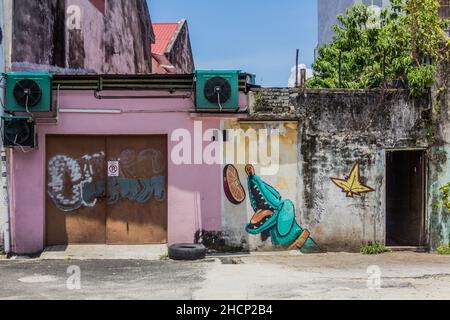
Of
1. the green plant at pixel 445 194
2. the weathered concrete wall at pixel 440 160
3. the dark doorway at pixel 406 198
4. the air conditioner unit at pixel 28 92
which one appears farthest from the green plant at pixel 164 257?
the green plant at pixel 445 194

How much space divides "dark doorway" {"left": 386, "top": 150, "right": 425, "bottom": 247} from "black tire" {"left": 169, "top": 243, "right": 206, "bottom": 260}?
4871 millimetres

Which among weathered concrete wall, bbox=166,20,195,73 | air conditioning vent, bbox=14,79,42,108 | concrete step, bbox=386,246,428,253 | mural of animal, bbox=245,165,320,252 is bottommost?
concrete step, bbox=386,246,428,253

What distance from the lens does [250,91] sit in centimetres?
1154

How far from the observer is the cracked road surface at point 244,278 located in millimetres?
7688

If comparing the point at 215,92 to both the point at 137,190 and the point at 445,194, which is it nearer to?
the point at 137,190

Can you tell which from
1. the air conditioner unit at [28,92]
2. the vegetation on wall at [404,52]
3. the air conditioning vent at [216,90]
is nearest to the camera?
the air conditioner unit at [28,92]

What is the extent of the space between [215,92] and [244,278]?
401 centimetres

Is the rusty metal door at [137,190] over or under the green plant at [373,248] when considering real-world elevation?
over

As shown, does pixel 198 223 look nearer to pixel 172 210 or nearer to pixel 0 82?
pixel 172 210

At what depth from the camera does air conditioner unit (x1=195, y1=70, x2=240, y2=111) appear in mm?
11133

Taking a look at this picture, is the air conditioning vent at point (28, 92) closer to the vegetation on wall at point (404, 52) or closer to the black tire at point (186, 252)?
the black tire at point (186, 252)

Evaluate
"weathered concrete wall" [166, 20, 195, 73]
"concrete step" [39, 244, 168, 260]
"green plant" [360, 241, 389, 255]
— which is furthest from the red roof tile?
"green plant" [360, 241, 389, 255]

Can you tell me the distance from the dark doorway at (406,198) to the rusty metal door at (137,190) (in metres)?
5.60

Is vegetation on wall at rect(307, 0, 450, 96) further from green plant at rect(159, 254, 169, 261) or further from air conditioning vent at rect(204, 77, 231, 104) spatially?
green plant at rect(159, 254, 169, 261)
